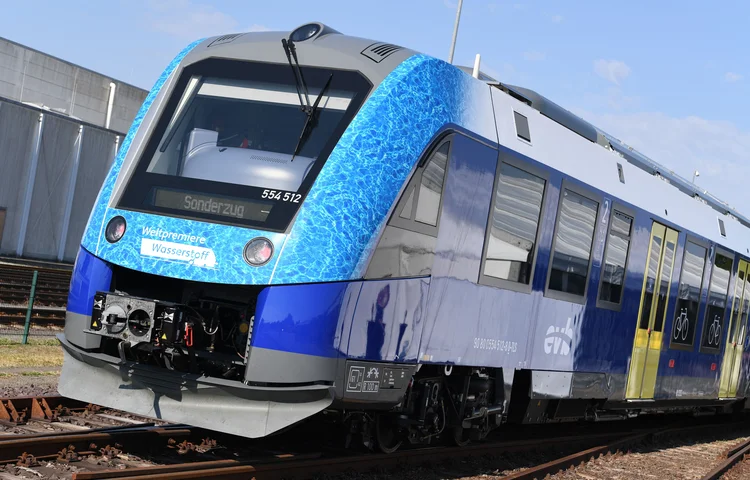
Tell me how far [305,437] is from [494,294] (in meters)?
2.18

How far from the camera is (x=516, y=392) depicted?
993 cm

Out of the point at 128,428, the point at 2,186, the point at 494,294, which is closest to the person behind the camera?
the point at 128,428

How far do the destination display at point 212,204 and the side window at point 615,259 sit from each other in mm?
5072

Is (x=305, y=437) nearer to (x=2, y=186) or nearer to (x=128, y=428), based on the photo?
(x=128, y=428)

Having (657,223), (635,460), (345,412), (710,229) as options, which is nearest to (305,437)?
(345,412)

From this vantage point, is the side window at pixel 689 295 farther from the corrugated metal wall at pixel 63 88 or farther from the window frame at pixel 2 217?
the corrugated metal wall at pixel 63 88

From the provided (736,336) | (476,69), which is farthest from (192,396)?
(736,336)

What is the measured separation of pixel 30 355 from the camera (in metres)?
13.1

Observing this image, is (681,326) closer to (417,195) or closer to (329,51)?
(417,195)

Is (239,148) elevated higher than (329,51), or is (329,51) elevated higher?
(329,51)

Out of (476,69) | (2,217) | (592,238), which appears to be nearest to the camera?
(476,69)

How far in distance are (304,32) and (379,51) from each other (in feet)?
2.35

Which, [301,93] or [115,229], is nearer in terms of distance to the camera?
[115,229]

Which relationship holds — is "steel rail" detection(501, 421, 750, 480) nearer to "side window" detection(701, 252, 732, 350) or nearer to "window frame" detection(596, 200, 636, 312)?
"side window" detection(701, 252, 732, 350)
